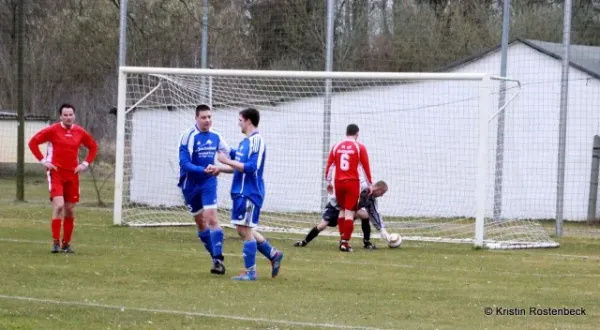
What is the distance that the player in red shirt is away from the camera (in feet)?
50.6

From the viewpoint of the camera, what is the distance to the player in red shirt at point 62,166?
608 inches

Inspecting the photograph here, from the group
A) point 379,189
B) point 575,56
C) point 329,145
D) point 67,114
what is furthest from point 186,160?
point 575,56

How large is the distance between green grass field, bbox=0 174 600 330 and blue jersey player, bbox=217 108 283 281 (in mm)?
483

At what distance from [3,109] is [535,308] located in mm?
31531

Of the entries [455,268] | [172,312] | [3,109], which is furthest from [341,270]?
[3,109]

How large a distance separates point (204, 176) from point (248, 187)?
105 cm

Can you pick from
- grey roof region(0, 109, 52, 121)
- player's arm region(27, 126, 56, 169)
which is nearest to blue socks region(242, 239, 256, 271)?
player's arm region(27, 126, 56, 169)

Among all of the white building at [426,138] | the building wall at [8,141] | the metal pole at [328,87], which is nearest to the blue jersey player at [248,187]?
the white building at [426,138]

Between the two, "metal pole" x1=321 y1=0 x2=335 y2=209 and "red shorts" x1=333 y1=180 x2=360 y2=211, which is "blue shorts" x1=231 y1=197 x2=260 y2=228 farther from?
"metal pole" x1=321 y1=0 x2=335 y2=209

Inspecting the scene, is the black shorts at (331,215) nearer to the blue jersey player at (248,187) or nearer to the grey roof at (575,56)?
the blue jersey player at (248,187)

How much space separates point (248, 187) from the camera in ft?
41.7

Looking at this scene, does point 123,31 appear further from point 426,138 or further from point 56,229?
point 56,229

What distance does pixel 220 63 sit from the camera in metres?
25.4

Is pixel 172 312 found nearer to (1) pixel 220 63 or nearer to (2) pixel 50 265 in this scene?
(2) pixel 50 265
